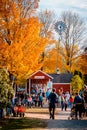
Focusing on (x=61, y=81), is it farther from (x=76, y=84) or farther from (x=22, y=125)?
(x=22, y=125)

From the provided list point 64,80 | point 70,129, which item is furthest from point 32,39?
point 64,80

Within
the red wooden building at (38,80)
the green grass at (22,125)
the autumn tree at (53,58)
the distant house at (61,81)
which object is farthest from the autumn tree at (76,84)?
the green grass at (22,125)

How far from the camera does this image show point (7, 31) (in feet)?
112

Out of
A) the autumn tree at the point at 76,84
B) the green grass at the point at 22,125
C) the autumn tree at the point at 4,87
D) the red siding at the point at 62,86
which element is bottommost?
the red siding at the point at 62,86

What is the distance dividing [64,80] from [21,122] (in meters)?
37.2

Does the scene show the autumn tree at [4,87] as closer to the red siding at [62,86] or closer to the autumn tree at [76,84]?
the autumn tree at [76,84]

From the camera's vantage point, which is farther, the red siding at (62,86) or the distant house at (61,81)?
the distant house at (61,81)

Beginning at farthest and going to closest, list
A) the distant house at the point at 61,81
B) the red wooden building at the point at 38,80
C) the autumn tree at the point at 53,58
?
the autumn tree at the point at 53,58, the distant house at the point at 61,81, the red wooden building at the point at 38,80

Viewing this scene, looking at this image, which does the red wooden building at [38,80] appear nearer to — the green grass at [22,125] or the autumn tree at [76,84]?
the autumn tree at [76,84]

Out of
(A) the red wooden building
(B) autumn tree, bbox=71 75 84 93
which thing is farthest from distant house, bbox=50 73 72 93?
(B) autumn tree, bbox=71 75 84 93

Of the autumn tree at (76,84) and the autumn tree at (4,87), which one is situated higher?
the autumn tree at (4,87)

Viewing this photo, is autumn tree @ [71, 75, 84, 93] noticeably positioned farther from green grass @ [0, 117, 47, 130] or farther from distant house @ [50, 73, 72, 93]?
green grass @ [0, 117, 47, 130]

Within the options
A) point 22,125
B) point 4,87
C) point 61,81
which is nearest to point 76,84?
point 61,81

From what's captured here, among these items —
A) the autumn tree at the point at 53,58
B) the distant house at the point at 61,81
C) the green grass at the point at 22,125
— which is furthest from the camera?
the autumn tree at the point at 53,58
